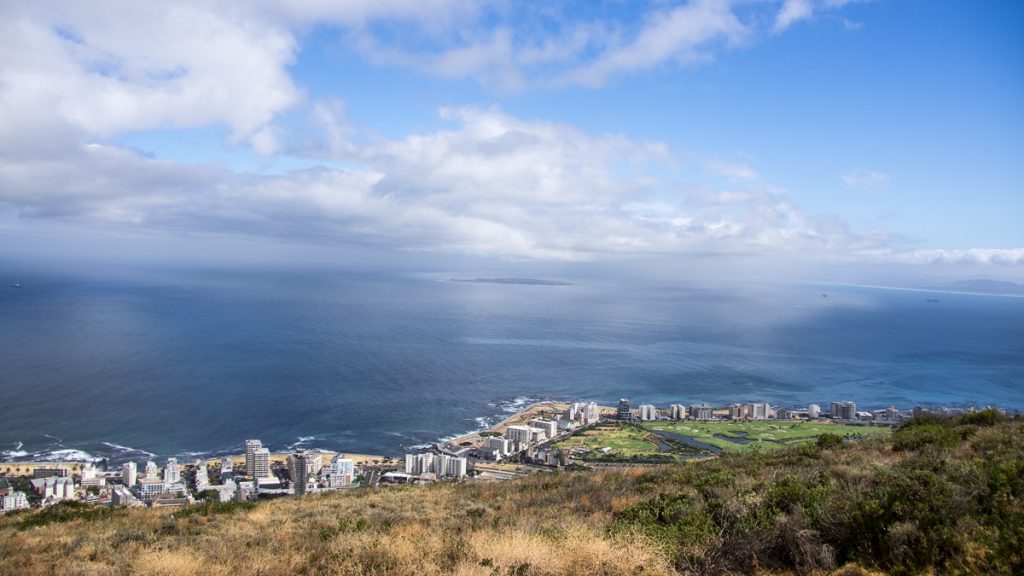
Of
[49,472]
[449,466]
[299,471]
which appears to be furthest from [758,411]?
[49,472]

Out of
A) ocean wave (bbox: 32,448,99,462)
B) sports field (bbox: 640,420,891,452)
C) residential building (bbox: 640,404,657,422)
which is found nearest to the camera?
ocean wave (bbox: 32,448,99,462)

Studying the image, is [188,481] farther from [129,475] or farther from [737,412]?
[737,412]

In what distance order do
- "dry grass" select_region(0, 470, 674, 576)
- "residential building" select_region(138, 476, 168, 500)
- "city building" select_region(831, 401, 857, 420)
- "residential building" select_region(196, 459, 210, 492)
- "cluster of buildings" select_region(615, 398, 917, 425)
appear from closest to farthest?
"dry grass" select_region(0, 470, 674, 576) → "residential building" select_region(138, 476, 168, 500) → "residential building" select_region(196, 459, 210, 492) → "city building" select_region(831, 401, 857, 420) → "cluster of buildings" select_region(615, 398, 917, 425)

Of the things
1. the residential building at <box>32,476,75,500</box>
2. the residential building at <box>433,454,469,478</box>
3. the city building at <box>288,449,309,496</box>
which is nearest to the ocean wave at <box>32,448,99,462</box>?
the residential building at <box>32,476,75,500</box>

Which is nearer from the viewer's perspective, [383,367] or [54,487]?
[54,487]

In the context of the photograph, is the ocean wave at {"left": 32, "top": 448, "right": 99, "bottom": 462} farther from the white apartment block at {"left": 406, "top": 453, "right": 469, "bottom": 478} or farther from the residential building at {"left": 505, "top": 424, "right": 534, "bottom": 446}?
the residential building at {"left": 505, "top": 424, "right": 534, "bottom": 446}

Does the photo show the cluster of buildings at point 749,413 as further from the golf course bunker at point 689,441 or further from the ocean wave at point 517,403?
the ocean wave at point 517,403

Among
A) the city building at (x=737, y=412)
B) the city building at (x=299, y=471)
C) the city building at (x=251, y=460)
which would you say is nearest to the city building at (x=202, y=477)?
the city building at (x=251, y=460)
